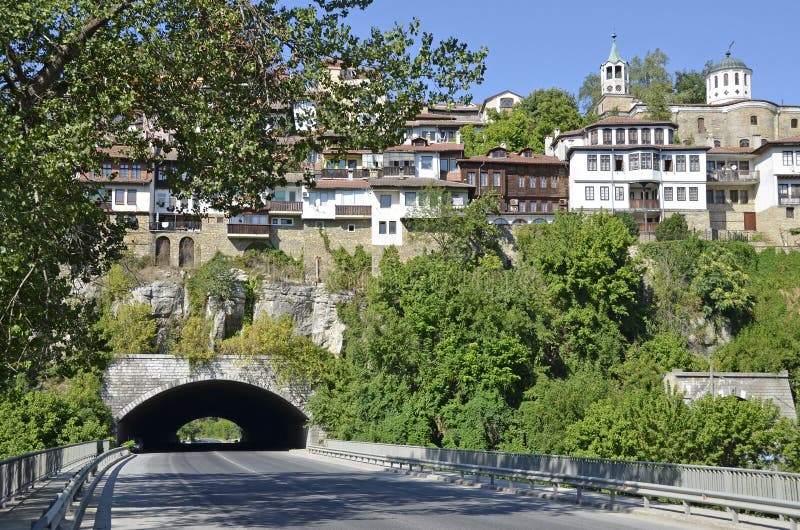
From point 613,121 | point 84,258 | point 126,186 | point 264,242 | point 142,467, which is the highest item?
point 613,121

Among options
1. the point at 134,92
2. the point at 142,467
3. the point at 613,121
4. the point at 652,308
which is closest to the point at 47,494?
the point at 134,92

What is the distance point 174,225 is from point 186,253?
5168 mm

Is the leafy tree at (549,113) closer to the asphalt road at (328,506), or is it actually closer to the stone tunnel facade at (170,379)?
the stone tunnel facade at (170,379)

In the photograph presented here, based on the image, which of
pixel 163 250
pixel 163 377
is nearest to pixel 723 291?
pixel 163 377

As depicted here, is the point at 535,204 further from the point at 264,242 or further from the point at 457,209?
the point at 264,242

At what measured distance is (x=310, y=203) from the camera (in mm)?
74938

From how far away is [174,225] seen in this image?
75812 millimetres

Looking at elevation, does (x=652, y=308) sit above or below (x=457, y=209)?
below

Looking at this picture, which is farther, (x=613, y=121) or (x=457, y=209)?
(x=613, y=121)

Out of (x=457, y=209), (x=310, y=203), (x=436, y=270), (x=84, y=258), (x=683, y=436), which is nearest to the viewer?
(x=84, y=258)

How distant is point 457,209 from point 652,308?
16.0 meters

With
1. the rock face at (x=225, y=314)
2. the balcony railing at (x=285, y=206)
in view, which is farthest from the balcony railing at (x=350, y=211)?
the rock face at (x=225, y=314)

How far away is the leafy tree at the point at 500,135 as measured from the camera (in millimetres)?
93750

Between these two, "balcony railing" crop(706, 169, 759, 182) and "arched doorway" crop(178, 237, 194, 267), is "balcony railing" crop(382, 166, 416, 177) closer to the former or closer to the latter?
"arched doorway" crop(178, 237, 194, 267)
